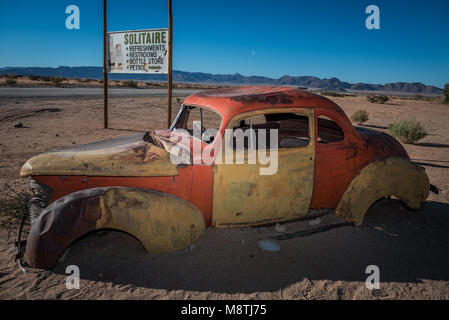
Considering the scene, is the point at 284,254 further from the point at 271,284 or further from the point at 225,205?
the point at 225,205

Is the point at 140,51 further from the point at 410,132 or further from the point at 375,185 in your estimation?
the point at 410,132

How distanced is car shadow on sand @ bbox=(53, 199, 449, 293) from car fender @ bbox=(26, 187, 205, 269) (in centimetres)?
26

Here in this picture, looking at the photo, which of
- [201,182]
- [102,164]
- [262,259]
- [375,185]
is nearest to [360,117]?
[375,185]

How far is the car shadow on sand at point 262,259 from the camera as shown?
8.64ft

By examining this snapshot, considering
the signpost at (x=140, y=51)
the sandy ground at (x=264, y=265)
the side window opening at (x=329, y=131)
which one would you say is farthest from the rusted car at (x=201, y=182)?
the signpost at (x=140, y=51)

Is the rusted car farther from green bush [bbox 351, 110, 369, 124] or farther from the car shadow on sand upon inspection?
green bush [bbox 351, 110, 369, 124]

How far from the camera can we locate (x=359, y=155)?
335 centimetres

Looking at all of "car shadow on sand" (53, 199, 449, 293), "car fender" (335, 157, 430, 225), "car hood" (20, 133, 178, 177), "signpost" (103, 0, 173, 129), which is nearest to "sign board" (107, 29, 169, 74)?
"signpost" (103, 0, 173, 129)

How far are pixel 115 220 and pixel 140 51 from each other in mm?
7416

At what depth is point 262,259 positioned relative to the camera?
2971 millimetres

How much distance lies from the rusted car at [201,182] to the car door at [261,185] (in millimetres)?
11

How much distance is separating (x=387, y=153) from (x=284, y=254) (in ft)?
6.14

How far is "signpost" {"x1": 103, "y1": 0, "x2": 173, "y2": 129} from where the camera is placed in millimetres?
7984
